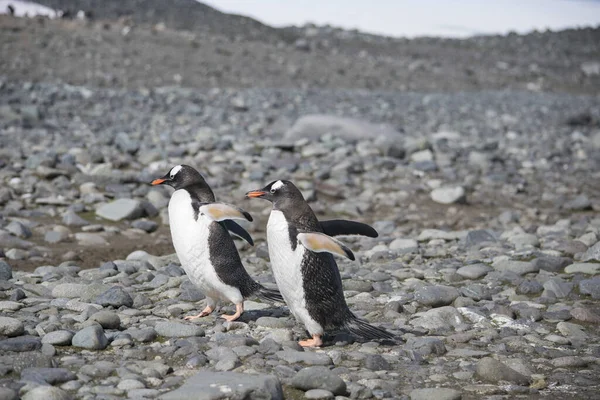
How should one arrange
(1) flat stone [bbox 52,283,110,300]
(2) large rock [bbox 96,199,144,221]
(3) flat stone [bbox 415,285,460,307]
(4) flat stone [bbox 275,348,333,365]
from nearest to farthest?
(4) flat stone [bbox 275,348,333,365] < (1) flat stone [bbox 52,283,110,300] < (3) flat stone [bbox 415,285,460,307] < (2) large rock [bbox 96,199,144,221]

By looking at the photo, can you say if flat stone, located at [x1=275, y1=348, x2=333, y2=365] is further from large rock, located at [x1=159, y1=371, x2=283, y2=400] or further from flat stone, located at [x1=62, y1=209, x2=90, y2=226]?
flat stone, located at [x1=62, y1=209, x2=90, y2=226]

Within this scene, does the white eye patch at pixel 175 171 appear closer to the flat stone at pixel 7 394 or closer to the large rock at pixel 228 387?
the large rock at pixel 228 387

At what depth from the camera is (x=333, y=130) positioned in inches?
461

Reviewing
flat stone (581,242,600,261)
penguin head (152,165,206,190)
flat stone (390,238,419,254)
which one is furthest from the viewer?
flat stone (390,238,419,254)

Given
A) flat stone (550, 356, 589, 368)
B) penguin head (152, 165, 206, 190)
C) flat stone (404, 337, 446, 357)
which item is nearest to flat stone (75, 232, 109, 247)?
penguin head (152, 165, 206, 190)

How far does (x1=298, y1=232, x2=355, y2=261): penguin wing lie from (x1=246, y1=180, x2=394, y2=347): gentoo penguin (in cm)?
6

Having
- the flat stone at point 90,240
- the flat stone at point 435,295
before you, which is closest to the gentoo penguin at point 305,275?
the flat stone at point 435,295

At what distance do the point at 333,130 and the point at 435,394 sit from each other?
8608 millimetres

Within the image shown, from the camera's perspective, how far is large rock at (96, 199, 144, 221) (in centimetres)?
752

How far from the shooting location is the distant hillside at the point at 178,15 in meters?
25.4

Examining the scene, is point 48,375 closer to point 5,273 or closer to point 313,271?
point 313,271

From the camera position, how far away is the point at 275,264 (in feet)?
13.5

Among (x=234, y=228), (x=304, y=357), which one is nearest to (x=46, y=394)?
(x=304, y=357)

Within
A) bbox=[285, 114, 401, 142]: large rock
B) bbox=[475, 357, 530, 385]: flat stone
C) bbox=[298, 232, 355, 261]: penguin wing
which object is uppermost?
bbox=[285, 114, 401, 142]: large rock
